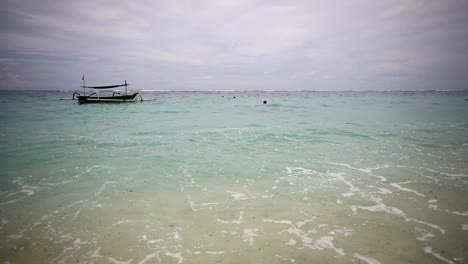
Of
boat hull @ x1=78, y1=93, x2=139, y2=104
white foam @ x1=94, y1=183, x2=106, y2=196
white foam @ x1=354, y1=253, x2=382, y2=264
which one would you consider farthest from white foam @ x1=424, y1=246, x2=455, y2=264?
boat hull @ x1=78, y1=93, x2=139, y2=104

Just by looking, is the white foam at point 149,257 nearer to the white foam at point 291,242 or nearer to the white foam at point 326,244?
the white foam at point 291,242

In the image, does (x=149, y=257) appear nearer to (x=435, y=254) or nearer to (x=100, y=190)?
→ (x=100, y=190)

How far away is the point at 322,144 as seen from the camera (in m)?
13.6

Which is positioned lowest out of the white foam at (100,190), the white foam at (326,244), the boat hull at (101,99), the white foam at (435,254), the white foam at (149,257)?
the white foam at (149,257)

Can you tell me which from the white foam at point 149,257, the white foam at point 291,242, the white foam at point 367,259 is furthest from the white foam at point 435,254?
the white foam at point 149,257

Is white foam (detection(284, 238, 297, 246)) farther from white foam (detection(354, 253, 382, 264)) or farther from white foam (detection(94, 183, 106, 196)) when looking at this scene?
white foam (detection(94, 183, 106, 196))

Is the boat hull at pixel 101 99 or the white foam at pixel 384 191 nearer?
the white foam at pixel 384 191

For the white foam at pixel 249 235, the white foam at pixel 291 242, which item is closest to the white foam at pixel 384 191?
the white foam at pixel 291 242

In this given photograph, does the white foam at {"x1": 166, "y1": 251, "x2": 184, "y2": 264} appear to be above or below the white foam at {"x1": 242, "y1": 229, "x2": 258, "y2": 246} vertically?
below

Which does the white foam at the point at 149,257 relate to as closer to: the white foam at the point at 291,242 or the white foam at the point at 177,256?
the white foam at the point at 177,256

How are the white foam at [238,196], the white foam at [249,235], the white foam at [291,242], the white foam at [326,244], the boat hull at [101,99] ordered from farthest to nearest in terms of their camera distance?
the boat hull at [101,99], the white foam at [238,196], the white foam at [249,235], the white foam at [291,242], the white foam at [326,244]

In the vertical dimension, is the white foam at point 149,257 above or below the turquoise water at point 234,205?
below

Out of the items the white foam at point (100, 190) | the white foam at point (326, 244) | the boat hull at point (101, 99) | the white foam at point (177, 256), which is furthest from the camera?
the boat hull at point (101, 99)

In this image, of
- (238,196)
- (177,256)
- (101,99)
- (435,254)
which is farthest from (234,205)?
(101,99)
